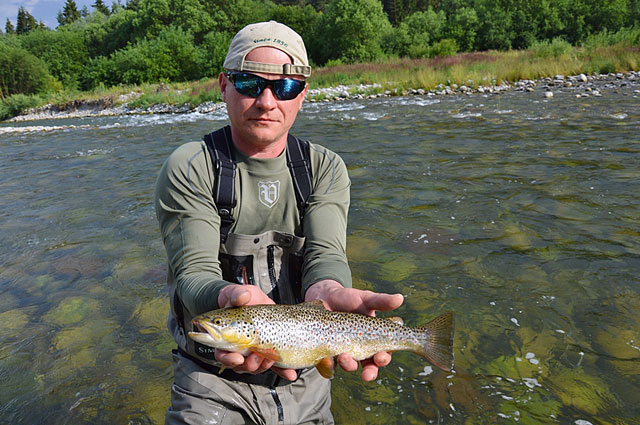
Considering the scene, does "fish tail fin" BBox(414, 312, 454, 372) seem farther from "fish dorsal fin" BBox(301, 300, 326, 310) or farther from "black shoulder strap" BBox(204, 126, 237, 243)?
"black shoulder strap" BBox(204, 126, 237, 243)

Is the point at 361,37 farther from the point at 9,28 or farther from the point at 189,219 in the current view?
the point at 9,28

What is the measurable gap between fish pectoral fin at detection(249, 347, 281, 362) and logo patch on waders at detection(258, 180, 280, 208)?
33.3 inches

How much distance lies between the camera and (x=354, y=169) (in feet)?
31.7

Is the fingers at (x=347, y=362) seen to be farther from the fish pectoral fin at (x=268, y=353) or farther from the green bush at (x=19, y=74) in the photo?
the green bush at (x=19, y=74)

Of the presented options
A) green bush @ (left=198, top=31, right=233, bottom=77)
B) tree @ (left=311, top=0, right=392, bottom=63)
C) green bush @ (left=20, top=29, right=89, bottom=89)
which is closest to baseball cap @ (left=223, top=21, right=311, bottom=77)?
tree @ (left=311, top=0, right=392, bottom=63)

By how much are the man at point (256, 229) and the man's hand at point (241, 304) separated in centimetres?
3

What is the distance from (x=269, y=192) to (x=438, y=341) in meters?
1.19

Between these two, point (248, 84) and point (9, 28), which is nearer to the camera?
point (248, 84)

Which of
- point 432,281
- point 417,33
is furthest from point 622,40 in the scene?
point 432,281

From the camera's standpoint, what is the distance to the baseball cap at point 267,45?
7.81 ft

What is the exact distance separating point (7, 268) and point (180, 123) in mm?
15867

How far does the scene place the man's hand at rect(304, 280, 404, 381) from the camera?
2129mm

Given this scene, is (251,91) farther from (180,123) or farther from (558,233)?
(180,123)

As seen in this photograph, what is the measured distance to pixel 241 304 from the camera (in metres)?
1.89
